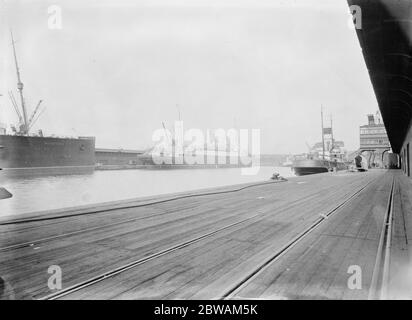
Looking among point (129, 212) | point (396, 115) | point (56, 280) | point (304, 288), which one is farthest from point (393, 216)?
point (396, 115)

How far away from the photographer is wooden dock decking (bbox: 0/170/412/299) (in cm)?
280

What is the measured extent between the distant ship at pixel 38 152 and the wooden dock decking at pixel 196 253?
33.2 metres

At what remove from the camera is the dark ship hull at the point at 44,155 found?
3522 centimetres

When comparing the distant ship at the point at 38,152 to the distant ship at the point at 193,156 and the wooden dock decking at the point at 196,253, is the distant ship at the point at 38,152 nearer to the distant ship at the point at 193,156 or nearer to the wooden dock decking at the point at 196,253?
the distant ship at the point at 193,156

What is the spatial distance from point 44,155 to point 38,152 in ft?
2.89

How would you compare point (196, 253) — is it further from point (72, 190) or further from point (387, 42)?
point (72, 190)

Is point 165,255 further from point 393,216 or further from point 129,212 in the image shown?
point 393,216

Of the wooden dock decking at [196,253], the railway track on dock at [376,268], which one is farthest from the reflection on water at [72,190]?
the railway track on dock at [376,268]

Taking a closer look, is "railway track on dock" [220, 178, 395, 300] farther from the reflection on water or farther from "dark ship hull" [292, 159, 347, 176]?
"dark ship hull" [292, 159, 347, 176]

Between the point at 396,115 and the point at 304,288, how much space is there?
620 inches

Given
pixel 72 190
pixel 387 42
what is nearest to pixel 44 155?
pixel 72 190

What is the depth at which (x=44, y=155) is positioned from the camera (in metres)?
38.3

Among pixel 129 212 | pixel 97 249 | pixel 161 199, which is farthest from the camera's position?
pixel 161 199
